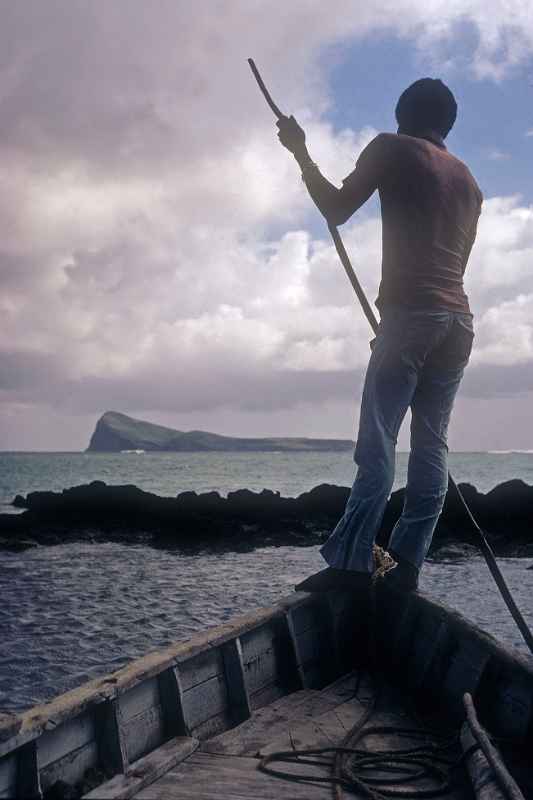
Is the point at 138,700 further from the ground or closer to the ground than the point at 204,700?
further from the ground

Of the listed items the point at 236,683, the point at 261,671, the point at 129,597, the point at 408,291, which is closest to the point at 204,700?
the point at 236,683

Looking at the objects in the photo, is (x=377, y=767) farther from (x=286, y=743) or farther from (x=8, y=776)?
(x=8, y=776)

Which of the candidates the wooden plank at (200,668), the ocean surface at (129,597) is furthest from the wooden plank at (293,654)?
the ocean surface at (129,597)

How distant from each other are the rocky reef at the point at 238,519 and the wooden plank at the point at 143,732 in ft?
59.7

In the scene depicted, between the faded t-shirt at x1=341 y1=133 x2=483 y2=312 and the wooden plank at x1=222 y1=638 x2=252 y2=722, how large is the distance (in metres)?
2.48

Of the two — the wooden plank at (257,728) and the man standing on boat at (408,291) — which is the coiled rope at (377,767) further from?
the man standing on boat at (408,291)

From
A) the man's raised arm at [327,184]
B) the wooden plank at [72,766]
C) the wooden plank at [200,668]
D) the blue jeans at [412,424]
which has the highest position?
the man's raised arm at [327,184]

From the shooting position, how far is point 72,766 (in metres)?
3.27

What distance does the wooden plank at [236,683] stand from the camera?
4.42m

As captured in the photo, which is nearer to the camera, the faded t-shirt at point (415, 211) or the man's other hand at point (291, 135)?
the faded t-shirt at point (415, 211)

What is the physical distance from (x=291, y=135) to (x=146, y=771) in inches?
158

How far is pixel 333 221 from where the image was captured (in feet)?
15.9

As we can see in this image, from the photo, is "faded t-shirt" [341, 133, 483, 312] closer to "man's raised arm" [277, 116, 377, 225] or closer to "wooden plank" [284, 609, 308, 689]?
"man's raised arm" [277, 116, 377, 225]

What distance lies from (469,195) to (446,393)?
1.39 metres
